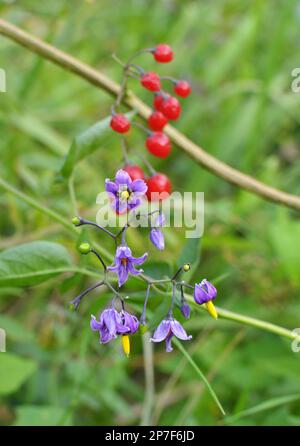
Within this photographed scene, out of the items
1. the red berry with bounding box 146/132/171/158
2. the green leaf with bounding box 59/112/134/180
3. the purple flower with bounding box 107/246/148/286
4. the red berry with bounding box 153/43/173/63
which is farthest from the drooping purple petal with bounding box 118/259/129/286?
the red berry with bounding box 153/43/173/63

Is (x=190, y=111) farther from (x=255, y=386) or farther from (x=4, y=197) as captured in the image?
(x=255, y=386)

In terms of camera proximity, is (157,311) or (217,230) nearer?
(157,311)

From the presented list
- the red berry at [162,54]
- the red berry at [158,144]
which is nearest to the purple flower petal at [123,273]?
the red berry at [158,144]

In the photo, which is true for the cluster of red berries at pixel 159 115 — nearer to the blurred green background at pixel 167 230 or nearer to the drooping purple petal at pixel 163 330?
the blurred green background at pixel 167 230

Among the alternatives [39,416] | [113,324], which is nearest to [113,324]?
[113,324]

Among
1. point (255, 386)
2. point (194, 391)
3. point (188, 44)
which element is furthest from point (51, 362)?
point (188, 44)

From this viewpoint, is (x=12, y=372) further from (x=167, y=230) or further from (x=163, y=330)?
(x=167, y=230)

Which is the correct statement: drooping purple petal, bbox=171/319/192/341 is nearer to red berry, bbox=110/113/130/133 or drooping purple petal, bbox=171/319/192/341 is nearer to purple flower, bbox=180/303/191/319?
purple flower, bbox=180/303/191/319
